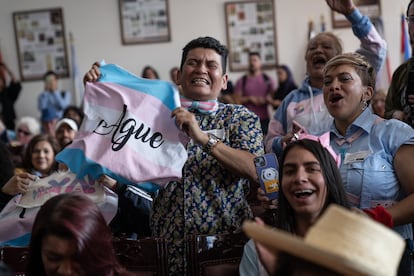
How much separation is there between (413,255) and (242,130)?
75 cm

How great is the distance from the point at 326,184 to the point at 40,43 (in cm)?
812

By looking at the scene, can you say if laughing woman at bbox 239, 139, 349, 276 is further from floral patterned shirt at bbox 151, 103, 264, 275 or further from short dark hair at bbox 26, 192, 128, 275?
short dark hair at bbox 26, 192, 128, 275

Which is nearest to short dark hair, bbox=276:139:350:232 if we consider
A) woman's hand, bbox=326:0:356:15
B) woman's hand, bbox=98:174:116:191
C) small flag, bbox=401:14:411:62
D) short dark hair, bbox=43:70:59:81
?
woman's hand, bbox=98:174:116:191

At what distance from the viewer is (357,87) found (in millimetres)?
2480

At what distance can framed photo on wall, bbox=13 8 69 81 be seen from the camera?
9297 mm

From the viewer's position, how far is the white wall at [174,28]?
9055 mm

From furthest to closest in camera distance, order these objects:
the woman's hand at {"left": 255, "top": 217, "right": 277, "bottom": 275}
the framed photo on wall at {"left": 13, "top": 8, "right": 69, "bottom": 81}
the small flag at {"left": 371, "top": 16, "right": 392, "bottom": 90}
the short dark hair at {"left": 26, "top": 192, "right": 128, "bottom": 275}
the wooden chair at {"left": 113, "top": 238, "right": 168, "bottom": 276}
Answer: the framed photo on wall at {"left": 13, "top": 8, "right": 69, "bottom": 81} → the small flag at {"left": 371, "top": 16, "right": 392, "bottom": 90} → the wooden chair at {"left": 113, "top": 238, "right": 168, "bottom": 276} → the short dark hair at {"left": 26, "top": 192, "right": 128, "bottom": 275} → the woman's hand at {"left": 255, "top": 217, "right": 277, "bottom": 275}

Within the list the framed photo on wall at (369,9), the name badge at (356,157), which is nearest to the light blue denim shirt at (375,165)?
the name badge at (356,157)

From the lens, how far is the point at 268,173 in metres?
2.22

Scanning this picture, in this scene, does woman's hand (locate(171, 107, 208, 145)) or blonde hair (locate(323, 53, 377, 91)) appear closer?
woman's hand (locate(171, 107, 208, 145))

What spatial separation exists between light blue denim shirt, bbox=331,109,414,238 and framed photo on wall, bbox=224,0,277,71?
22.5 feet

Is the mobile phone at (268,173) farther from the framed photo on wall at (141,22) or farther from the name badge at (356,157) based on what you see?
the framed photo on wall at (141,22)

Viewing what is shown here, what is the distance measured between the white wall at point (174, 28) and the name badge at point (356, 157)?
22.5ft

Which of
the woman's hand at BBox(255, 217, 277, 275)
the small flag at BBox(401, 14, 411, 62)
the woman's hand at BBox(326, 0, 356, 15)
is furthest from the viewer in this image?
the small flag at BBox(401, 14, 411, 62)
